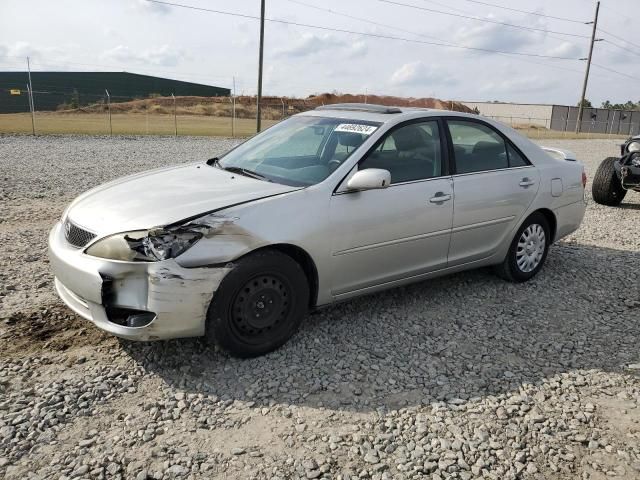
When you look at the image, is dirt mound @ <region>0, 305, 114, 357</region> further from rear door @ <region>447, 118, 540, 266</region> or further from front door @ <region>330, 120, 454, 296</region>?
rear door @ <region>447, 118, 540, 266</region>

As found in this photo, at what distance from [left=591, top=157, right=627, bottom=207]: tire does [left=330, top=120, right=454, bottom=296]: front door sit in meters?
6.41

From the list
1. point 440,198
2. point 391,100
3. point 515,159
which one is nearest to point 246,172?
point 440,198

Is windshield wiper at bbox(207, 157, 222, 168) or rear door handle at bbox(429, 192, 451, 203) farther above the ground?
windshield wiper at bbox(207, 157, 222, 168)

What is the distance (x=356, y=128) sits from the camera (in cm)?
424

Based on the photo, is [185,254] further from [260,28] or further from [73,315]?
[260,28]

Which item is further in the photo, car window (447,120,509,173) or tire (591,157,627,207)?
tire (591,157,627,207)

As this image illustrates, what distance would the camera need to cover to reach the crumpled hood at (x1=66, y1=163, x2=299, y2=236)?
10.7 feet

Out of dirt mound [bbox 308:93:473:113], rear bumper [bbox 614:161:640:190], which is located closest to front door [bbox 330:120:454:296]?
rear bumper [bbox 614:161:640:190]

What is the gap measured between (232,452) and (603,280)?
433cm

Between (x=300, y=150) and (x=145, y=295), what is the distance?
1.83 metres

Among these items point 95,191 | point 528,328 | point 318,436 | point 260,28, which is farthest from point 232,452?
point 260,28

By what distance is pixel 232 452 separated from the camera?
2682 mm

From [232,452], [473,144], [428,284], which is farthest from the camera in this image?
A: [428,284]

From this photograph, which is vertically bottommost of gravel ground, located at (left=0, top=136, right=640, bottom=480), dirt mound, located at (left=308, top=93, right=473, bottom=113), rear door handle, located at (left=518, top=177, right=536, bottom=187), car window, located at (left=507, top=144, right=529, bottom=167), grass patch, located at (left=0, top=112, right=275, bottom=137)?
gravel ground, located at (left=0, top=136, right=640, bottom=480)
